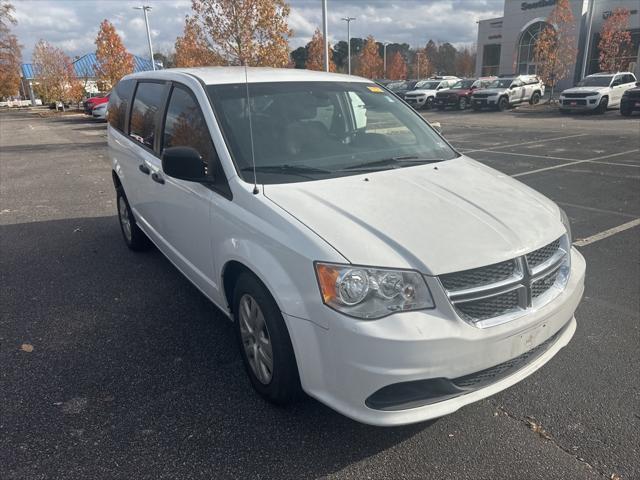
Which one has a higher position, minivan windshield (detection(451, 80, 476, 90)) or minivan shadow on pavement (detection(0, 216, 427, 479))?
minivan windshield (detection(451, 80, 476, 90))

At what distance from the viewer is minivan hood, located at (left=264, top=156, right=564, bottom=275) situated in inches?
90.7

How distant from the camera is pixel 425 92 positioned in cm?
3316

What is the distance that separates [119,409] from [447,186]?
7.65 ft

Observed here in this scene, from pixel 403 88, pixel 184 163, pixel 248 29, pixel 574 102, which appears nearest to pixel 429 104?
pixel 403 88

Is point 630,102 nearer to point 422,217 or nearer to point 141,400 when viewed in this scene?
point 422,217

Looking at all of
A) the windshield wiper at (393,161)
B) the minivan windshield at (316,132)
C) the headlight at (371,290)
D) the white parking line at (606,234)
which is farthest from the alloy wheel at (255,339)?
the white parking line at (606,234)

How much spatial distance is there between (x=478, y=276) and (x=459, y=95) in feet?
103

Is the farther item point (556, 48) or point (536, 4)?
point (536, 4)

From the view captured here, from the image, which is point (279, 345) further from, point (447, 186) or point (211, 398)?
point (447, 186)

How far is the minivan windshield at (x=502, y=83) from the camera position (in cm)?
2986

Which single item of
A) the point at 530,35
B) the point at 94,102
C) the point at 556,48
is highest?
the point at 530,35

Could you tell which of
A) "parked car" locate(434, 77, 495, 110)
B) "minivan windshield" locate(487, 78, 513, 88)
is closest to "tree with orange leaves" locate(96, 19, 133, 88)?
"parked car" locate(434, 77, 495, 110)

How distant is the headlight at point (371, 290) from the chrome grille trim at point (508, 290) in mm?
133

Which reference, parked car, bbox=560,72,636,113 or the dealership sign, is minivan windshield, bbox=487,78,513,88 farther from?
the dealership sign
